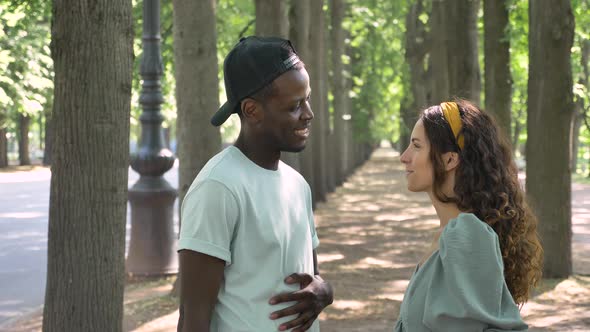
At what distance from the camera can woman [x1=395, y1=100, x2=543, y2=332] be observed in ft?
8.89

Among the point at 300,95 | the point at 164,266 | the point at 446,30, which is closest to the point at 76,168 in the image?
the point at 300,95

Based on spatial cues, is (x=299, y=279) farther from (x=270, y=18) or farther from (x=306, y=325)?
(x=270, y=18)

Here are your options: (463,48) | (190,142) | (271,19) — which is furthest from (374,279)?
(463,48)

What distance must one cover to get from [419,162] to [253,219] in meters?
0.52

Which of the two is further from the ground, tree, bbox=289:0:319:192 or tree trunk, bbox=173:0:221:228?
tree, bbox=289:0:319:192

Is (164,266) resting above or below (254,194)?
below

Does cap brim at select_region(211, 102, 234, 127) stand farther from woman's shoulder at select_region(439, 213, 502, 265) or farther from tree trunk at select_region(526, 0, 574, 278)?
tree trunk at select_region(526, 0, 574, 278)

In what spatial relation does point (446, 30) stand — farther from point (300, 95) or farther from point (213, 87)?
point (300, 95)

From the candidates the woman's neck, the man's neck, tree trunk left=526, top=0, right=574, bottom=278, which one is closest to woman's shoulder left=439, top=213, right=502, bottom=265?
the woman's neck

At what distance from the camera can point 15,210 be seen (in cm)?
2258

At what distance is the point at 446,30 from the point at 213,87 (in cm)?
811

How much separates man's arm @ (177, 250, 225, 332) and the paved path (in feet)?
23.5

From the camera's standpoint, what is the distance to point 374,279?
11758mm

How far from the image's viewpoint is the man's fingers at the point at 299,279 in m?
2.92
